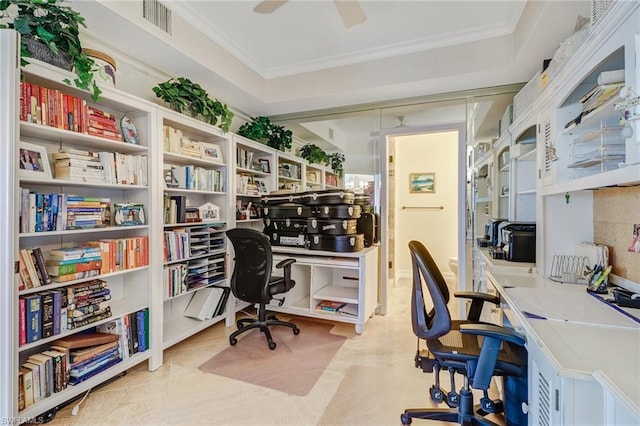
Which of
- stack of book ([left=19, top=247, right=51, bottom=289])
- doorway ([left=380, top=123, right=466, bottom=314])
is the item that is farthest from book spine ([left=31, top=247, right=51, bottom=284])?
doorway ([left=380, top=123, right=466, bottom=314])

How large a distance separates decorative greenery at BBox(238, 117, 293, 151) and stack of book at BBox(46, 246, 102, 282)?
2.12m

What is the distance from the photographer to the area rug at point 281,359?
6.88ft

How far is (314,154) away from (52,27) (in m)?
2.94

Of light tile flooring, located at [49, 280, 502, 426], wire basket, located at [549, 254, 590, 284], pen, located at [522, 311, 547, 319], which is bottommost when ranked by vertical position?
light tile flooring, located at [49, 280, 502, 426]

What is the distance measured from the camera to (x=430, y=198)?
4.93 metres

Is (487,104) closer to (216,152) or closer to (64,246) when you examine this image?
(216,152)

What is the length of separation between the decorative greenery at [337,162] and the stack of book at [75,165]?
2.71 m

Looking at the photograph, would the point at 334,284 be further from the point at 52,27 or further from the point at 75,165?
the point at 52,27

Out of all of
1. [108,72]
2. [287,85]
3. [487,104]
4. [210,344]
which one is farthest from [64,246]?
[487,104]

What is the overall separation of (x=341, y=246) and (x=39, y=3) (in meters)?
2.64

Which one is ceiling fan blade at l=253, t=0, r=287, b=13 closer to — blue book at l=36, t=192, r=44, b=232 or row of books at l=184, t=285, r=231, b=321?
blue book at l=36, t=192, r=44, b=232

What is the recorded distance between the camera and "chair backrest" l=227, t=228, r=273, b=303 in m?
2.54

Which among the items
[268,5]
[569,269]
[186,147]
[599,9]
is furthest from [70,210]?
[569,269]

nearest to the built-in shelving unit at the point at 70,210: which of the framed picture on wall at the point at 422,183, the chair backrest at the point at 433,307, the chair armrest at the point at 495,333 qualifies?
the chair backrest at the point at 433,307
